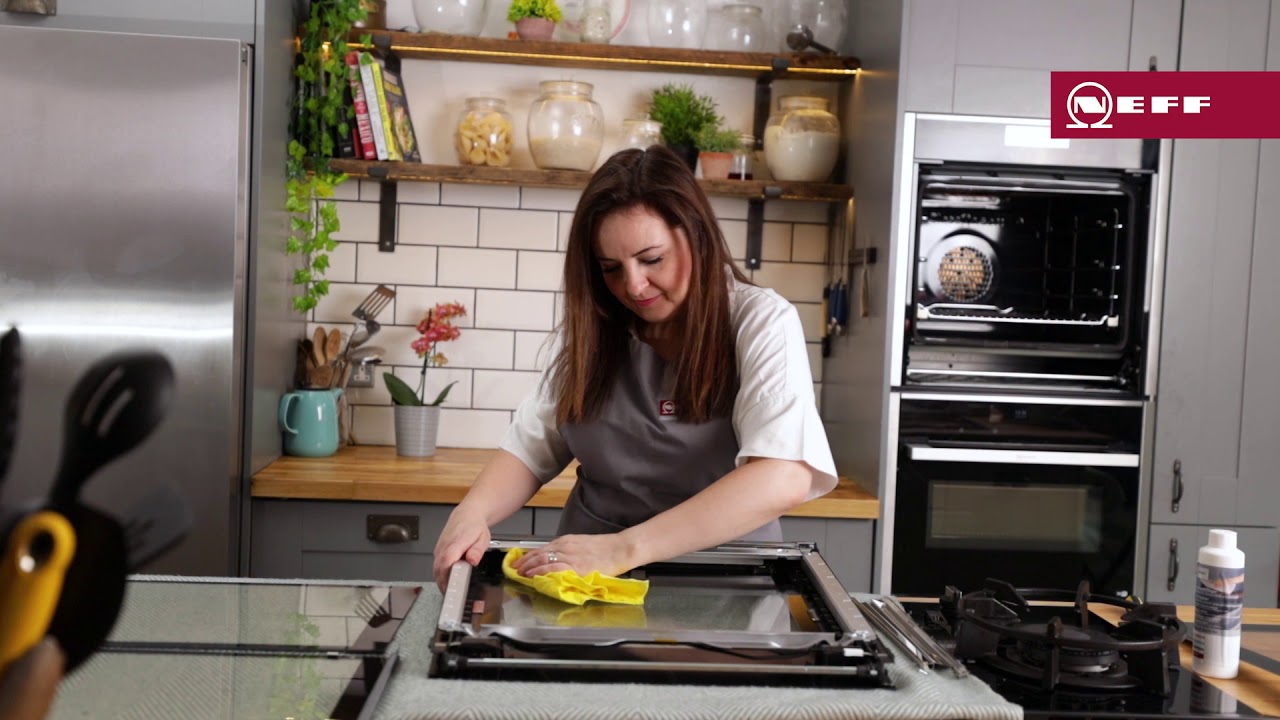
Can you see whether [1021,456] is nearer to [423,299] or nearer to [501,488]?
[501,488]

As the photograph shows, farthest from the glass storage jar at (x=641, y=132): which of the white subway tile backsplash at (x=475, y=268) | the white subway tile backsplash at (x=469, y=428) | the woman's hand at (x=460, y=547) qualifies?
the woman's hand at (x=460, y=547)

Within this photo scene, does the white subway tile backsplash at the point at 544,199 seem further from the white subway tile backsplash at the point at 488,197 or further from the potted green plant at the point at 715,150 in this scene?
the potted green plant at the point at 715,150

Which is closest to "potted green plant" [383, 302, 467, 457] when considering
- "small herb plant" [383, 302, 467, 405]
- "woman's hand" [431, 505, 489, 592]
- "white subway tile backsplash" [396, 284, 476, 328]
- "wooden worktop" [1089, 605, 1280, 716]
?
"small herb plant" [383, 302, 467, 405]

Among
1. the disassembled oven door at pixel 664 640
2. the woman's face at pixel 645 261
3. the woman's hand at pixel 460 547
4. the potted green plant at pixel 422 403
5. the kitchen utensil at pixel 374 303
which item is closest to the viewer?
the disassembled oven door at pixel 664 640

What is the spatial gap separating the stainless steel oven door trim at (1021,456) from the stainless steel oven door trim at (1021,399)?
119 millimetres

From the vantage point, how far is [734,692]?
3.28 ft

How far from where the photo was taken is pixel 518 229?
327 centimetres

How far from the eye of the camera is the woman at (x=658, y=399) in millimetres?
1600

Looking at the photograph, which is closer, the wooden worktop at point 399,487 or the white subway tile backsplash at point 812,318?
the wooden worktop at point 399,487

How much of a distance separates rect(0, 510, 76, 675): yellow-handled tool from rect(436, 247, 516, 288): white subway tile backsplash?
2.99 m

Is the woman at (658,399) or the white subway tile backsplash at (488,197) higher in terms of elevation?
the white subway tile backsplash at (488,197)

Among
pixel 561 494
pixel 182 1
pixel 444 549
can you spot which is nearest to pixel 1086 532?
pixel 561 494

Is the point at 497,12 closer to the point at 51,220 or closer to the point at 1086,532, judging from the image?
the point at 51,220

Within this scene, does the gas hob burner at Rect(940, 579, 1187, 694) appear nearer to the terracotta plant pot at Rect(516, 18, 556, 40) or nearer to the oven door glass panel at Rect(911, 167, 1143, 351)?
the oven door glass panel at Rect(911, 167, 1143, 351)
